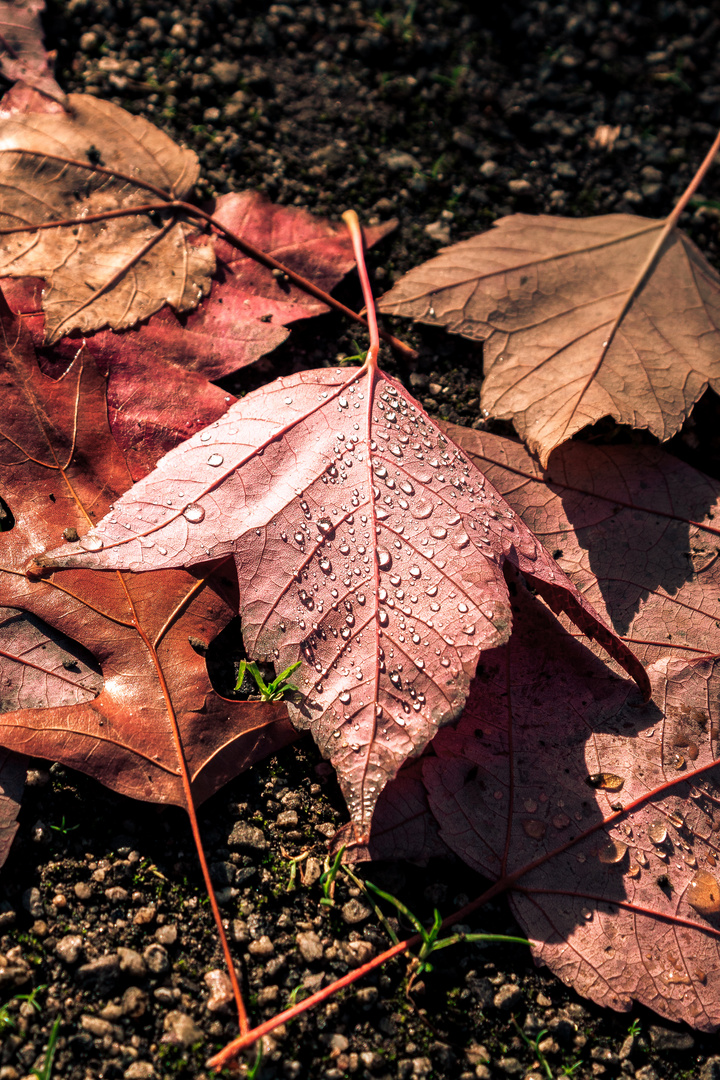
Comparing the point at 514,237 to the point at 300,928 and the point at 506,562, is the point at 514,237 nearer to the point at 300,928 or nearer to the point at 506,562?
the point at 506,562

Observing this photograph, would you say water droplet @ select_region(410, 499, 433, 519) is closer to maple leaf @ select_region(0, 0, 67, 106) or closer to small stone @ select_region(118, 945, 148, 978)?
small stone @ select_region(118, 945, 148, 978)

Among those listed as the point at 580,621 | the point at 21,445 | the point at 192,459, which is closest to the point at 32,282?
the point at 21,445

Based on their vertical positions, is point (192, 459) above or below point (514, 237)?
below

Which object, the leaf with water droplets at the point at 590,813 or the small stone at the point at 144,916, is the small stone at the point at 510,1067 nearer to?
the leaf with water droplets at the point at 590,813

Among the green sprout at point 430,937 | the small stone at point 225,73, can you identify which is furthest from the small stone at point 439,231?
the green sprout at point 430,937

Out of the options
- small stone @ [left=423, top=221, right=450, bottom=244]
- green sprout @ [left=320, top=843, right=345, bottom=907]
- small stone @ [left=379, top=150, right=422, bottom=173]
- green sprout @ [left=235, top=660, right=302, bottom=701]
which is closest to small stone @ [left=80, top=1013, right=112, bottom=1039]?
green sprout @ [left=320, top=843, right=345, bottom=907]

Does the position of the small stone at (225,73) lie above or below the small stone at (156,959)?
above
